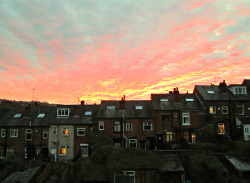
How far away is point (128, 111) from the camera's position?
31.6m

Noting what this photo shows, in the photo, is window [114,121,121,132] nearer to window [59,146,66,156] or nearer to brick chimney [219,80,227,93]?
window [59,146,66,156]

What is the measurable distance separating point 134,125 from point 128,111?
2.85 meters

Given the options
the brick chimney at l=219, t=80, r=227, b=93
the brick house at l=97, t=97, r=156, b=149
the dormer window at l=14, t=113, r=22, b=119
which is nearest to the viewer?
the brick house at l=97, t=97, r=156, b=149

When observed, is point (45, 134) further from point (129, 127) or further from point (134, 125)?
point (134, 125)

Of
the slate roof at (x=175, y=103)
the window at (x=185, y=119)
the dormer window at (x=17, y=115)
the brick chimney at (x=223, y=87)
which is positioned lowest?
the window at (x=185, y=119)

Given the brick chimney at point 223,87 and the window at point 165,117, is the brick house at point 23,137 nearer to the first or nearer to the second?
the window at point 165,117

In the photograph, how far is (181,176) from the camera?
1956 cm

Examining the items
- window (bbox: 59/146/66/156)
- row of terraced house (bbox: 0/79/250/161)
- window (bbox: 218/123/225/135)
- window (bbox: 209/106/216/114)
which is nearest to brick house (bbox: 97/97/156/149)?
row of terraced house (bbox: 0/79/250/161)

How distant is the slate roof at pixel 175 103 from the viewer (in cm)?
3112

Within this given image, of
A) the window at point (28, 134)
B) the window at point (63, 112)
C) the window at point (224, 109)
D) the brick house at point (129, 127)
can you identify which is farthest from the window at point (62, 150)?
the window at point (224, 109)

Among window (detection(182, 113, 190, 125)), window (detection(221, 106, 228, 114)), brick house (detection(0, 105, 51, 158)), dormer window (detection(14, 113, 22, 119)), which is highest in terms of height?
window (detection(221, 106, 228, 114))

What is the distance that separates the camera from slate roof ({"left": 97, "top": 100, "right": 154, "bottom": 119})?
30688 millimetres

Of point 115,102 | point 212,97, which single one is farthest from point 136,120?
point 212,97

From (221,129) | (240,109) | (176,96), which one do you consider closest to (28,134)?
(176,96)
